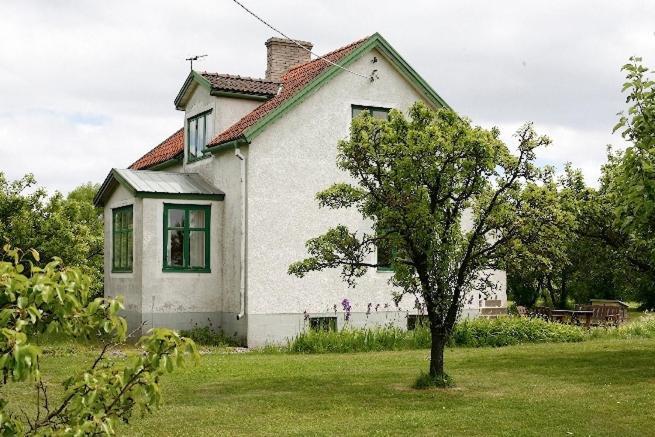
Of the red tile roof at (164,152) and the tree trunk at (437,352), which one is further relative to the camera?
the red tile roof at (164,152)

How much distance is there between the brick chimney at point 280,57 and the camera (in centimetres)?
2830

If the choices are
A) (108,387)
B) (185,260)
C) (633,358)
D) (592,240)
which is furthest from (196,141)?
(108,387)

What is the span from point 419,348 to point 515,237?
27.2 ft

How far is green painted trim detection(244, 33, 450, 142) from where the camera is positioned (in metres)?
23.0

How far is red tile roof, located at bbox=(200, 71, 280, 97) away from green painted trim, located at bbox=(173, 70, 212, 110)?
5.4 inches

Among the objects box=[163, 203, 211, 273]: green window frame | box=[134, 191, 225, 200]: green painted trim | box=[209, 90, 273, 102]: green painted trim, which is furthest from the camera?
box=[209, 90, 273, 102]: green painted trim

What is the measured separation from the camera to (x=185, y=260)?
78.0ft

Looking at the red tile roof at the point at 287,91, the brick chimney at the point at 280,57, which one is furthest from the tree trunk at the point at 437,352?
the brick chimney at the point at 280,57

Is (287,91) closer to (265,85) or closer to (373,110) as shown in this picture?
(265,85)

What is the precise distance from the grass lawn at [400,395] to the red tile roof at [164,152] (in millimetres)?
9564

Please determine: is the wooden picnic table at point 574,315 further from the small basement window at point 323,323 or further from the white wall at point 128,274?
the white wall at point 128,274

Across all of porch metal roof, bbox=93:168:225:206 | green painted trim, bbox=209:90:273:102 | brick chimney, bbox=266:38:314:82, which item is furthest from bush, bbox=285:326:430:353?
brick chimney, bbox=266:38:314:82

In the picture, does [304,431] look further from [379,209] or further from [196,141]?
[196,141]

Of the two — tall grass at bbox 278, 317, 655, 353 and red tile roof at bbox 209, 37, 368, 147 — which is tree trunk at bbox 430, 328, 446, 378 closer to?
tall grass at bbox 278, 317, 655, 353
